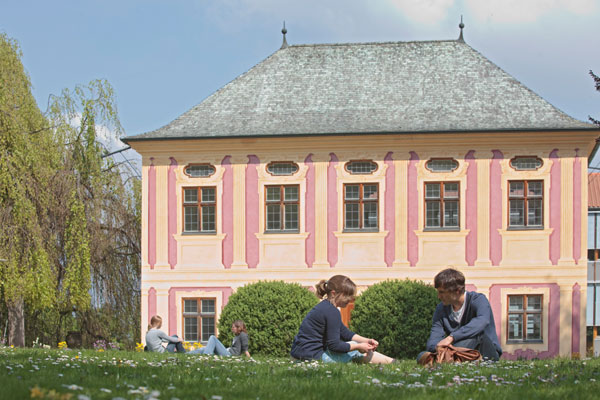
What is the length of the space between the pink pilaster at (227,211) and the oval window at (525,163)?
325 inches

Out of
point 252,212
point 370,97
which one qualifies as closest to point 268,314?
point 252,212

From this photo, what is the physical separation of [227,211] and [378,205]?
14.6ft

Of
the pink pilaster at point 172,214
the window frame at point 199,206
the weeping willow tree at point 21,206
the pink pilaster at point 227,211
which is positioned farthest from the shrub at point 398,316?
the weeping willow tree at point 21,206

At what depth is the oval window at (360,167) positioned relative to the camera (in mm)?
22719

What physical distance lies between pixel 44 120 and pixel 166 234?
4.90 m

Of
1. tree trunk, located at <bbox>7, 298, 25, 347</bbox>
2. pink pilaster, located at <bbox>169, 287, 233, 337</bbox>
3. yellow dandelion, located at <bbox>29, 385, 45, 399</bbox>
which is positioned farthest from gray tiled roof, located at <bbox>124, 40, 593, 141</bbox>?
yellow dandelion, located at <bbox>29, 385, 45, 399</bbox>

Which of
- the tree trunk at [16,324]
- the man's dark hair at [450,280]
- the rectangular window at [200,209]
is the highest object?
the rectangular window at [200,209]

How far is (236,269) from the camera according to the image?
74.9 ft

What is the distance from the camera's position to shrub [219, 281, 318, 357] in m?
19.8

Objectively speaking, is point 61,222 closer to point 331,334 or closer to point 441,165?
point 441,165

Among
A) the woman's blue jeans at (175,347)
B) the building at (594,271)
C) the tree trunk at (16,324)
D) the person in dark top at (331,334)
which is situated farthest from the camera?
the building at (594,271)

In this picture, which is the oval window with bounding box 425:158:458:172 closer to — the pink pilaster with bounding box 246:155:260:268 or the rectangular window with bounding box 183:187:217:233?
the pink pilaster with bounding box 246:155:260:268

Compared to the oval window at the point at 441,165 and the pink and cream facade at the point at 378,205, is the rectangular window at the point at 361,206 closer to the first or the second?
the pink and cream facade at the point at 378,205

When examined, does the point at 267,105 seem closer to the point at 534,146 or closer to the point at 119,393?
the point at 534,146
